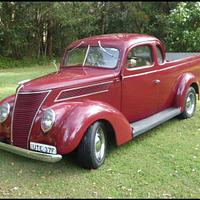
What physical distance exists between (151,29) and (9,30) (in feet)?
25.5

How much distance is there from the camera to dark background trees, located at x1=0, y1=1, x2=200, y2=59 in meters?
16.7

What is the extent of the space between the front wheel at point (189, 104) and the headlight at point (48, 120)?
139 inches

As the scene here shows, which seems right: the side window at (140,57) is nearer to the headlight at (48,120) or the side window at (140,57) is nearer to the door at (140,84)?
the door at (140,84)

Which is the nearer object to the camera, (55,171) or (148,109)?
(55,171)

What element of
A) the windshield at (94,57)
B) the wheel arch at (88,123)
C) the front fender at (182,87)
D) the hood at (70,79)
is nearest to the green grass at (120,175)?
the wheel arch at (88,123)

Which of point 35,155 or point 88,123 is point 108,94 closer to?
point 88,123

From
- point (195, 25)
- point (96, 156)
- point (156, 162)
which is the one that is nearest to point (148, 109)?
point (156, 162)

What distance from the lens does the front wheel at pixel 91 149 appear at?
4742mm

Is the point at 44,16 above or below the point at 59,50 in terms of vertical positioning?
above

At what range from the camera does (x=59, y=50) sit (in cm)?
2114

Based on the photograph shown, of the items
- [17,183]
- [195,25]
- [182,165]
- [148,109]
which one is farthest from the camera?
[195,25]

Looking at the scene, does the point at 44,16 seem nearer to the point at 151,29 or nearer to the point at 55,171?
the point at 151,29

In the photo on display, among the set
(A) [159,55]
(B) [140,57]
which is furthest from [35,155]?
(A) [159,55]

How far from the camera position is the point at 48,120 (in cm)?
460
